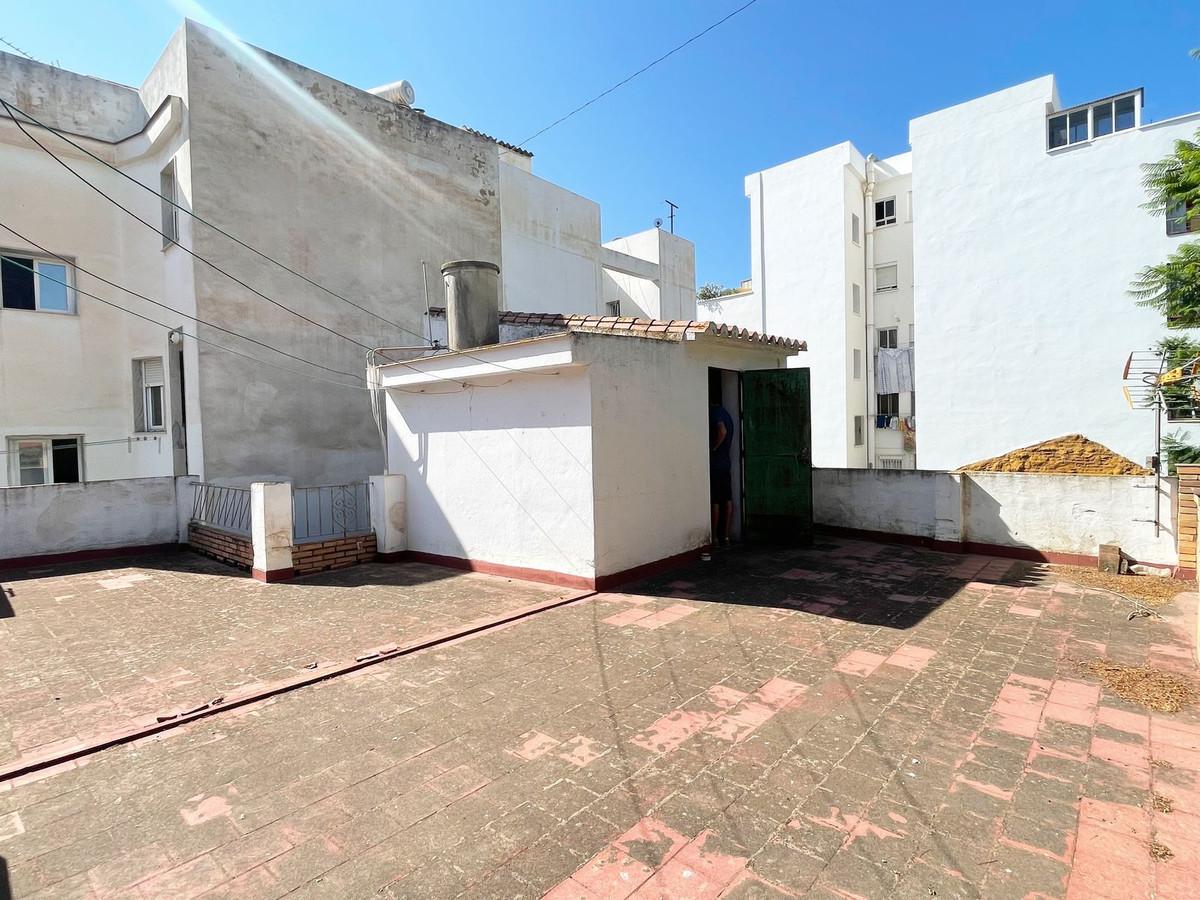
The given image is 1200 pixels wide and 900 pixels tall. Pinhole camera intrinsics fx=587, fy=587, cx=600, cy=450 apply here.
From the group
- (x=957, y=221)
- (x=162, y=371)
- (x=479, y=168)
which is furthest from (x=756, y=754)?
(x=957, y=221)

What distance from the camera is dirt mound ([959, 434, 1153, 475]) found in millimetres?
13938

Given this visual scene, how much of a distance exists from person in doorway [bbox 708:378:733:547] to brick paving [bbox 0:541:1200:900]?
13.1 ft

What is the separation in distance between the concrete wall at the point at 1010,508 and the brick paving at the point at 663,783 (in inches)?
105

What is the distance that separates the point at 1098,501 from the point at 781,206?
1903 centimetres

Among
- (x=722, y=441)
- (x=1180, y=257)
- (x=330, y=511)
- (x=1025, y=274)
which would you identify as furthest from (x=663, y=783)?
(x=1025, y=274)

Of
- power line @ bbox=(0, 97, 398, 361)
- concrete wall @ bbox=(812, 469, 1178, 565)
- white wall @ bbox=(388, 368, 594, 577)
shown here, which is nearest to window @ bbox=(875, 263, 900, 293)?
concrete wall @ bbox=(812, 469, 1178, 565)

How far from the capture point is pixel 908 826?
2.60 metres

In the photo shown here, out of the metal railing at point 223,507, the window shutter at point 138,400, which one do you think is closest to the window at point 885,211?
the metal railing at point 223,507

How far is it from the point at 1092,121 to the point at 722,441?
14.9 m

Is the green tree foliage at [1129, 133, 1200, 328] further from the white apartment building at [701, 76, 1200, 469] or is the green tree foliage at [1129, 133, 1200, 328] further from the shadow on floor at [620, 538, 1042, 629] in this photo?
the white apartment building at [701, 76, 1200, 469]

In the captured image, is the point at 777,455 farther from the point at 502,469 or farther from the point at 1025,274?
the point at 1025,274

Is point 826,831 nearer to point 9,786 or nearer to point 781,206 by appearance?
point 9,786

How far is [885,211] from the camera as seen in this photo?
22906 millimetres

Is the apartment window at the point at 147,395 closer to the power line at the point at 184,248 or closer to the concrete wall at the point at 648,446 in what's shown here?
the power line at the point at 184,248
